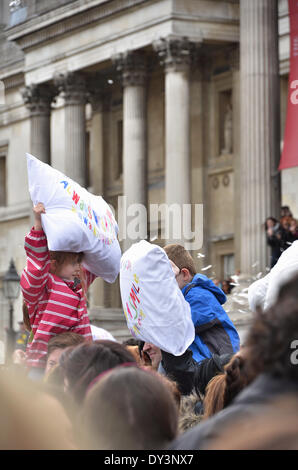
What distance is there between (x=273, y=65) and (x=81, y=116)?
11.0 m

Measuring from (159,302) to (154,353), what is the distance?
0.52 metres

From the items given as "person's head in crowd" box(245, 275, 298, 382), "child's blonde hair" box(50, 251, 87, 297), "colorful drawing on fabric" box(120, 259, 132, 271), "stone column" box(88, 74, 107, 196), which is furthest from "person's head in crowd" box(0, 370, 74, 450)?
"stone column" box(88, 74, 107, 196)

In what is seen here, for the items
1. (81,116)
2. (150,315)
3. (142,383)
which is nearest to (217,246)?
(81,116)

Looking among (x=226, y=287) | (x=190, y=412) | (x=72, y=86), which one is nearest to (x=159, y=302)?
(x=190, y=412)

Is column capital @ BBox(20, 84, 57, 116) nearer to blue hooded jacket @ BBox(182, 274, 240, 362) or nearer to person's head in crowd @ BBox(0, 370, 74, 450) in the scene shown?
blue hooded jacket @ BBox(182, 274, 240, 362)

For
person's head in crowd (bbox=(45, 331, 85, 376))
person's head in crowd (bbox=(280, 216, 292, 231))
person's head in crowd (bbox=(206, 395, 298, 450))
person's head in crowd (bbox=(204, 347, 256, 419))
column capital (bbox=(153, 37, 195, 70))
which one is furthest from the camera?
column capital (bbox=(153, 37, 195, 70))

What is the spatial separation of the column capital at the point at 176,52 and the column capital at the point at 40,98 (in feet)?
25.7

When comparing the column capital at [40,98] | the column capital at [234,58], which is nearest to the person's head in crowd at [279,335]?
the column capital at [234,58]

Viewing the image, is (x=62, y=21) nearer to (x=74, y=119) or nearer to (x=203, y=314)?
(x=74, y=119)

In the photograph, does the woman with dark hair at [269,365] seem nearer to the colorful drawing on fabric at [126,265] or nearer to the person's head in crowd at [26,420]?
the person's head in crowd at [26,420]

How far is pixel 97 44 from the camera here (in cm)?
3856

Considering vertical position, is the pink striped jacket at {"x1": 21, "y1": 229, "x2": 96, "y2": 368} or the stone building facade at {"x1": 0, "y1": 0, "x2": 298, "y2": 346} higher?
the stone building facade at {"x1": 0, "y1": 0, "x2": 298, "y2": 346}

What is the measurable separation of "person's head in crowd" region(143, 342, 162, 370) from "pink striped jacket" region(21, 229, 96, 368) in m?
0.44

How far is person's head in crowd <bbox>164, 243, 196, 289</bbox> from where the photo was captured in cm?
736
